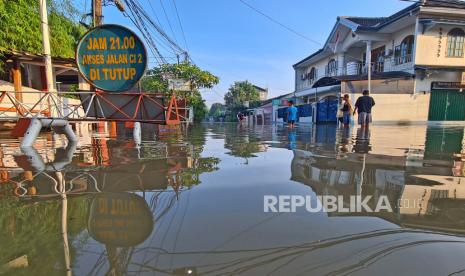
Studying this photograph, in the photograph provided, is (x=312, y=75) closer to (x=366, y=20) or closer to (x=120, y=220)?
(x=366, y=20)

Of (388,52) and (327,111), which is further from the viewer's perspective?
(388,52)

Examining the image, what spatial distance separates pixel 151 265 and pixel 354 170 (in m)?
3.25

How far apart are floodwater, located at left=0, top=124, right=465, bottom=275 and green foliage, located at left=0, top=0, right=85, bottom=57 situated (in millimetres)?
9752

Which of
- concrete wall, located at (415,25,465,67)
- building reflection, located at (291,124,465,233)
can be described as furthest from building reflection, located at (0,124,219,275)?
concrete wall, located at (415,25,465,67)

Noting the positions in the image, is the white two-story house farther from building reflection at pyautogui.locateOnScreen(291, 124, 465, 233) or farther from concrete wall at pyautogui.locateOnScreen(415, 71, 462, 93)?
building reflection at pyautogui.locateOnScreen(291, 124, 465, 233)

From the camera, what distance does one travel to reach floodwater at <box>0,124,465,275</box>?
1.63m

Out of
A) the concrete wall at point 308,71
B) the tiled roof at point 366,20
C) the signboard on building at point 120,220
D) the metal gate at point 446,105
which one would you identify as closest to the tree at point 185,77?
the concrete wall at point 308,71

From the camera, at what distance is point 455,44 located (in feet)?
63.2

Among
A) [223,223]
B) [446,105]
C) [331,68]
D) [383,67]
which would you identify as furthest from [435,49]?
[223,223]

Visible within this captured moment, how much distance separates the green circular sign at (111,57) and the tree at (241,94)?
5211 centimetres

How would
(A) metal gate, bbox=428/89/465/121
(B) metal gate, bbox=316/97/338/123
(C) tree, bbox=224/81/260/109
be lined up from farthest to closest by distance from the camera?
(C) tree, bbox=224/81/260/109
(B) metal gate, bbox=316/97/338/123
(A) metal gate, bbox=428/89/465/121

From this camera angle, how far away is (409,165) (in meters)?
4.21

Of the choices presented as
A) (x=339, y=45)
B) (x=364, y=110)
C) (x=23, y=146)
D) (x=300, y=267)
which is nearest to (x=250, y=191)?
(x=300, y=267)

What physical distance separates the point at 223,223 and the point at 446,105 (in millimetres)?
23215
